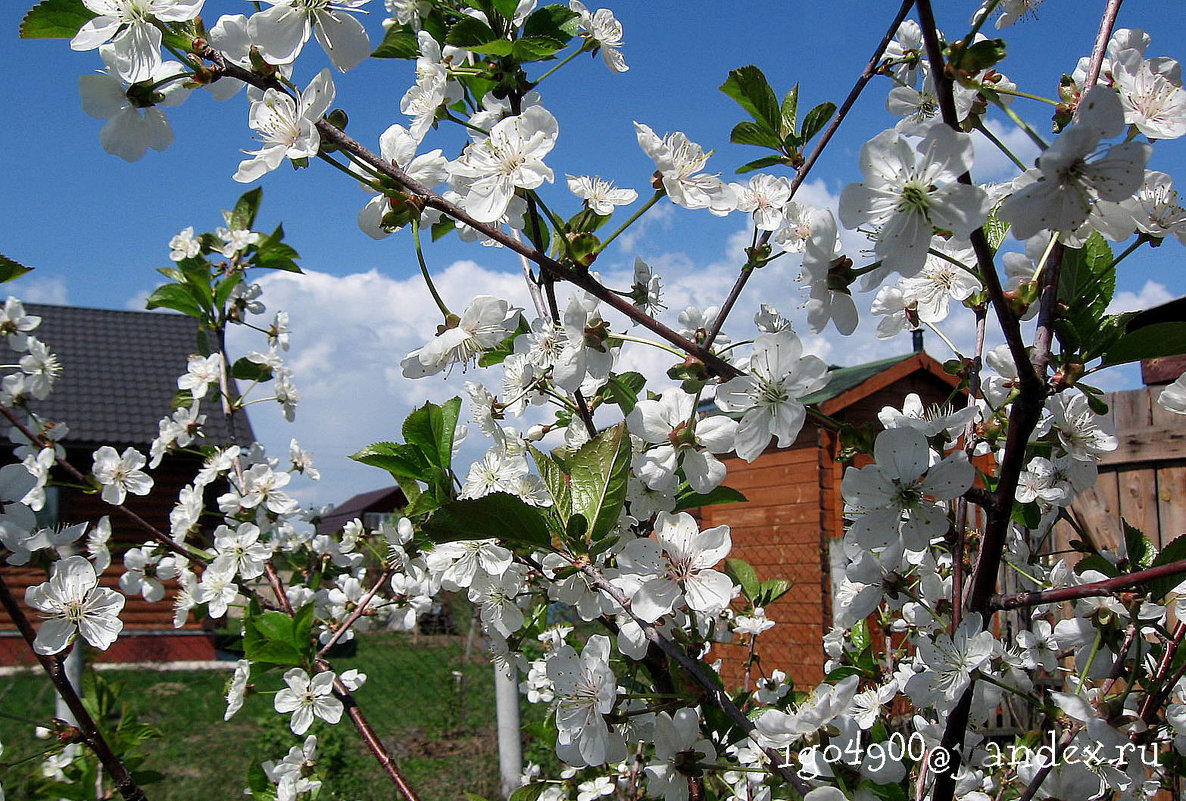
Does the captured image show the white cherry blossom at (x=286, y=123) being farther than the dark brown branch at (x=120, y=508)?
No

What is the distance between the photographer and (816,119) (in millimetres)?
1146

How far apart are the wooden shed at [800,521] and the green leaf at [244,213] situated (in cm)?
420

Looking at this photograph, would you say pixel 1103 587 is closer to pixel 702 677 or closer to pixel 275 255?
pixel 702 677

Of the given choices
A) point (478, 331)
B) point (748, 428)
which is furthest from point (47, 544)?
point (748, 428)

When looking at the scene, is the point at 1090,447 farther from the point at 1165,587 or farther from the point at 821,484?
the point at 821,484

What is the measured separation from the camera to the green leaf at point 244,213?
7.74ft

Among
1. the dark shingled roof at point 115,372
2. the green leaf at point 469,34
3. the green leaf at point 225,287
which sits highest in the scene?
the dark shingled roof at point 115,372

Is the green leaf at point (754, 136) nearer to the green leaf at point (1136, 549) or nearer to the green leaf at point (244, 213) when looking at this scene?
the green leaf at point (1136, 549)

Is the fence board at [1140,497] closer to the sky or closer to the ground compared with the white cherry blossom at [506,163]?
closer to the ground

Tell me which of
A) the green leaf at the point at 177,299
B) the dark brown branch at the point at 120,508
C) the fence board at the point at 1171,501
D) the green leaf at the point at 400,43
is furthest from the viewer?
the fence board at the point at 1171,501

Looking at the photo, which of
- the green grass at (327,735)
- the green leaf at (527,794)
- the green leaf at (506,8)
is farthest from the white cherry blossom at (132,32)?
the green grass at (327,735)

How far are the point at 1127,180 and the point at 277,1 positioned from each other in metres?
0.83

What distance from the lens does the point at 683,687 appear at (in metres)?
1.01

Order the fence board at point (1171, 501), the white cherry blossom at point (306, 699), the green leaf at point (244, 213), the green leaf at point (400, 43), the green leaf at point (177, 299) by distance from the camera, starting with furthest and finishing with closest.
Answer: the fence board at point (1171, 501), the green leaf at point (244, 213), the green leaf at point (177, 299), the white cherry blossom at point (306, 699), the green leaf at point (400, 43)
